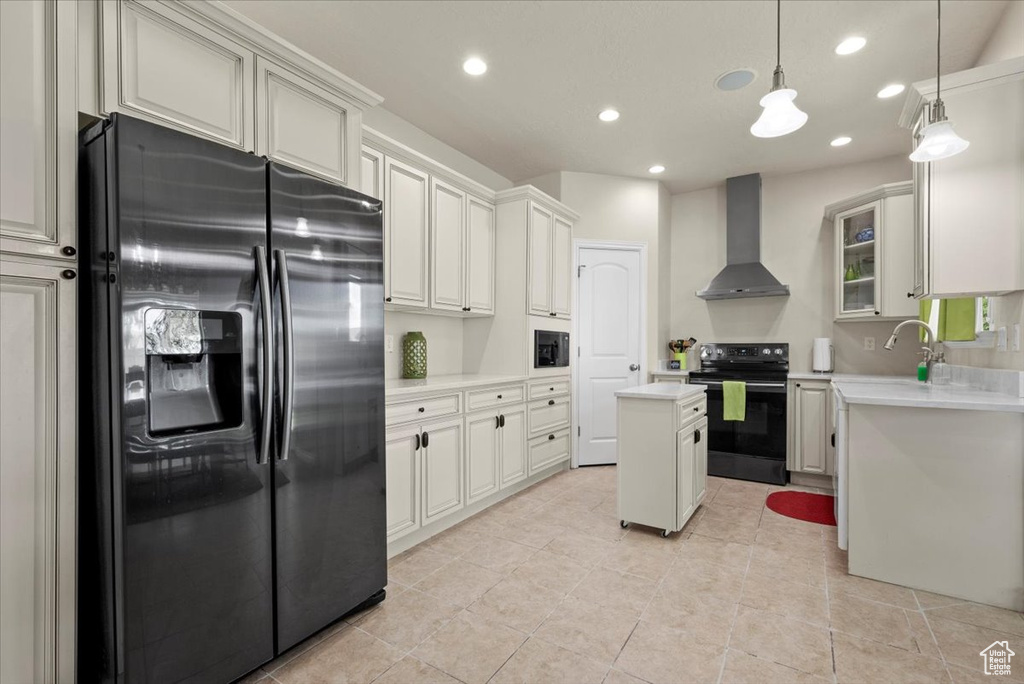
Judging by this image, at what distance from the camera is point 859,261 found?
4.05 meters

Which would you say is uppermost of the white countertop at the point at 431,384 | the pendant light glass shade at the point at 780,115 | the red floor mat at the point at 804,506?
the pendant light glass shade at the point at 780,115

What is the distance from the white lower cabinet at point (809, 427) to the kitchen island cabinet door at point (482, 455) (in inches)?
100

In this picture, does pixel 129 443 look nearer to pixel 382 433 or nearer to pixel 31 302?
pixel 31 302

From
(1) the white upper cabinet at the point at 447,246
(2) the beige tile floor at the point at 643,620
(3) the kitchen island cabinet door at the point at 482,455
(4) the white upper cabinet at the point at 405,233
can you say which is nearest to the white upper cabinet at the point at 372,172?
(4) the white upper cabinet at the point at 405,233

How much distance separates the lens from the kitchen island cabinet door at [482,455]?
3035 mm

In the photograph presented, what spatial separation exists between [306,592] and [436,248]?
7.21 feet

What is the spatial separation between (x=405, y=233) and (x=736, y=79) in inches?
91.5

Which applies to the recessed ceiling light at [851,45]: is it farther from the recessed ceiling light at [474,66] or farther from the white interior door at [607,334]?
the white interior door at [607,334]

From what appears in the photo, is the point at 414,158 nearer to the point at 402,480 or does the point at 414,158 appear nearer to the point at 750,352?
the point at 402,480

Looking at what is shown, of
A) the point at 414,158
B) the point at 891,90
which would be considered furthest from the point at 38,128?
the point at 891,90

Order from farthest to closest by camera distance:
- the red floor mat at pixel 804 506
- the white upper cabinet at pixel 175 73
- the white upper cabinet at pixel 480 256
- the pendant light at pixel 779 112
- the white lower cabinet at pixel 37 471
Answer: the white upper cabinet at pixel 480 256 → the red floor mat at pixel 804 506 → the pendant light at pixel 779 112 → the white upper cabinet at pixel 175 73 → the white lower cabinet at pixel 37 471

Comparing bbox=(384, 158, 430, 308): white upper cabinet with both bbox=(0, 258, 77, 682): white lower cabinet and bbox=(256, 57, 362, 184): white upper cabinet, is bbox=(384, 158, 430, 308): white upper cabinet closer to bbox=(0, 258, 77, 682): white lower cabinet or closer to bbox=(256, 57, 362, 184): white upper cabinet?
bbox=(256, 57, 362, 184): white upper cabinet

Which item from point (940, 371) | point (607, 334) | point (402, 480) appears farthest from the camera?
point (607, 334)

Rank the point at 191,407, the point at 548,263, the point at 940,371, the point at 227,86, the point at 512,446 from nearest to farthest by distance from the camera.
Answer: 1. the point at 191,407
2. the point at 227,86
3. the point at 940,371
4. the point at 512,446
5. the point at 548,263
